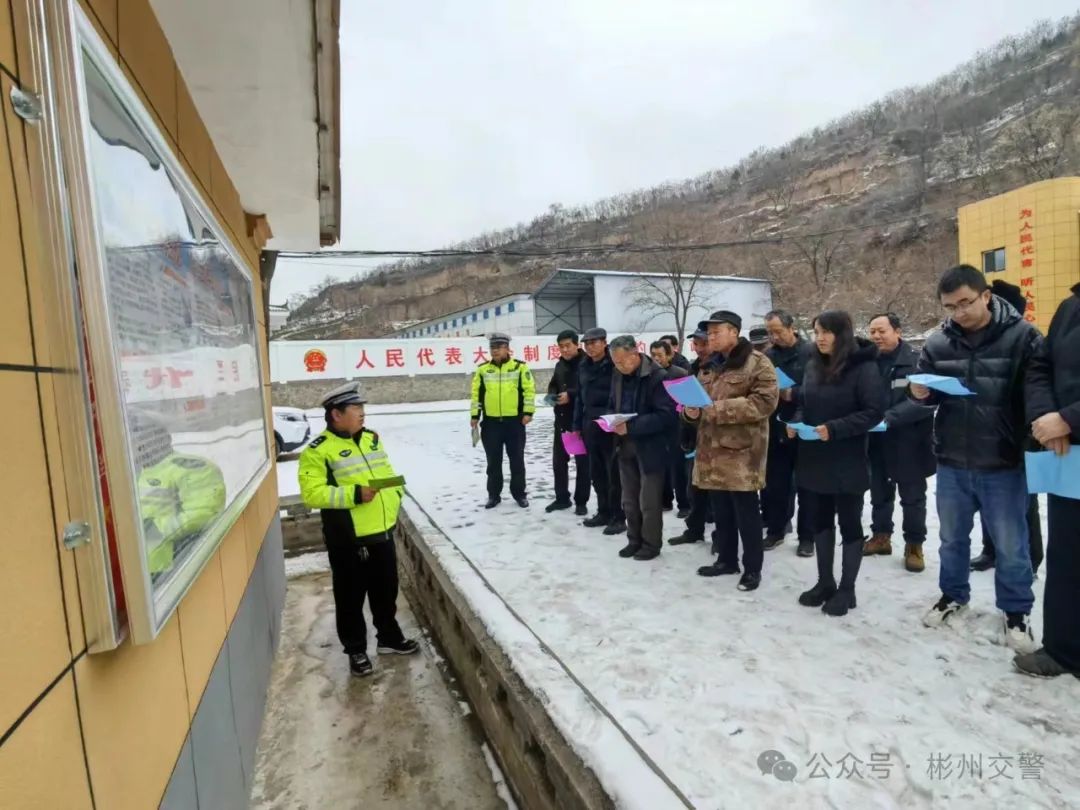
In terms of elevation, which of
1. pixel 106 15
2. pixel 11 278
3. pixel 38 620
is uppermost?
pixel 106 15

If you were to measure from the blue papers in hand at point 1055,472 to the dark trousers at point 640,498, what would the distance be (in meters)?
1.98

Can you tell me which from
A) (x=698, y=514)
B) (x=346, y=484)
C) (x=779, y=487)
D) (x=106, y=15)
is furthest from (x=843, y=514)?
(x=106, y=15)

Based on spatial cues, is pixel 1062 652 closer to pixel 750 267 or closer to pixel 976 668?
pixel 976 668

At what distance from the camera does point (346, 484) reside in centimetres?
320

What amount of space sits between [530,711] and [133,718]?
147cm

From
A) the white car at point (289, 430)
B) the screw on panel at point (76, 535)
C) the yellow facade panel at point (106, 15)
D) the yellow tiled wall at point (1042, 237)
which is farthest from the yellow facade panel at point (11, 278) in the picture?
the yellow tiled wall at point (1042, 237)

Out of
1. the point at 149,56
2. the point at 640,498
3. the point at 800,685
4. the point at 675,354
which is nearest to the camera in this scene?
the point at 149,56

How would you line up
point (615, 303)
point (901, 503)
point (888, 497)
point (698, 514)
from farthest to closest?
point (615, 303)
point (698, 514)
point (888, 497)
point (901, 503)

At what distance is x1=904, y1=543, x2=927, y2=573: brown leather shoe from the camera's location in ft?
11.6

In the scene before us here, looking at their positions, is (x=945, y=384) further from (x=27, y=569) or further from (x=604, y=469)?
(x=27, y=569)

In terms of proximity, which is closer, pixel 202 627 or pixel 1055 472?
pixel 202 627

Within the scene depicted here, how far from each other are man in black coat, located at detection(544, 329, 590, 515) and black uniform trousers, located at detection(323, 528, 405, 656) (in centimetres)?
207

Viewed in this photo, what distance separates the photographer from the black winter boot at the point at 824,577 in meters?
3.13

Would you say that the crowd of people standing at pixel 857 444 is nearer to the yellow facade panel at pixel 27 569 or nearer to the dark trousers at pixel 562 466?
the dark trousers at pixel 562 466
